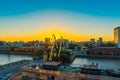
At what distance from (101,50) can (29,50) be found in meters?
20.8

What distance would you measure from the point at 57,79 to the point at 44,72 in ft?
2.12

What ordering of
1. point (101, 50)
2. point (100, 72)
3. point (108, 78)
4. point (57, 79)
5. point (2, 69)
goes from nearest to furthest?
point (108, 78) → point (100, 72) → point (57, 79) → point (2, 69) → point (101, 50)

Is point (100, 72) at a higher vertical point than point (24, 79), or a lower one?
higher

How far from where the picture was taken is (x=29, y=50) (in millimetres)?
49188

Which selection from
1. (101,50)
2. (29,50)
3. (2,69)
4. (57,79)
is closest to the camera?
(57,79)

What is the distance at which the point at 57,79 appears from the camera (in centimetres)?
697

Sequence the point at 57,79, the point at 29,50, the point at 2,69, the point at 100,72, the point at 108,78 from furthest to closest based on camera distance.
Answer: the point at 29,50, the point at 2,69, the point at 57,79, the point at 100,72, the point at 108,78

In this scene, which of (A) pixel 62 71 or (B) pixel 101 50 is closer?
(A) pixel 62 71

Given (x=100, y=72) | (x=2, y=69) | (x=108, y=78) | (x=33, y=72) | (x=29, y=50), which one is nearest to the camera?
(x=108, y=78)

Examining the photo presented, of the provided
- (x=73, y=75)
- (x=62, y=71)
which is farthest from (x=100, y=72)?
(x=62, y=71)

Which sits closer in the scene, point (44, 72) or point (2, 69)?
point (44, 72)

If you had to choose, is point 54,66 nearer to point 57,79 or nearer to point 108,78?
point 57,79

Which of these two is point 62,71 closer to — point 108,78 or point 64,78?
point 64,78

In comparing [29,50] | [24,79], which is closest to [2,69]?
[24,79]
